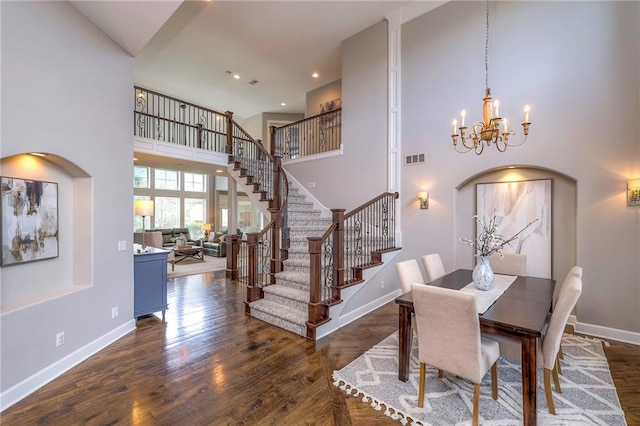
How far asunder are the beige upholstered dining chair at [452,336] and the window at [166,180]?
11791mm

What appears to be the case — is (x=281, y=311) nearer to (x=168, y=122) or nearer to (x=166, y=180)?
(x=168, y=122)

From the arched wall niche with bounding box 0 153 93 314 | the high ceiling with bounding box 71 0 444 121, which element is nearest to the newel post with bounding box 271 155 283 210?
the high ceiling with bounding box 71 0 444 121

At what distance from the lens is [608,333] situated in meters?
3.49

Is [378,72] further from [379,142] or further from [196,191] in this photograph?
[196,191]

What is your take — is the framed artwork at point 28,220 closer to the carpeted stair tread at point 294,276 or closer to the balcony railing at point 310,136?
the carpeted stair tread at point 294,276

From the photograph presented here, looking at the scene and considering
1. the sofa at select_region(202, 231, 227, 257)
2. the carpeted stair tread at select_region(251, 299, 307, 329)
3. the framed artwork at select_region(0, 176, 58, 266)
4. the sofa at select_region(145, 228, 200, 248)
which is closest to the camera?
the framed artwork at select_region(0, 176, 58, 266)

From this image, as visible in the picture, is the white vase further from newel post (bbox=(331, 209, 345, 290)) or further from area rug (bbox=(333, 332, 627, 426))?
newel post (bbox=(331, 209, 345, 290))

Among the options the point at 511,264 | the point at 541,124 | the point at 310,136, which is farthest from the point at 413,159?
the point at 310,136

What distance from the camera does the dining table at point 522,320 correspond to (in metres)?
1.92

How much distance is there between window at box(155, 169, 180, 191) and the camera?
1123 cm

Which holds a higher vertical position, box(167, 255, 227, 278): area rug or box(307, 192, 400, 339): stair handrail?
box(307, 192, 400, 339): stair handrail

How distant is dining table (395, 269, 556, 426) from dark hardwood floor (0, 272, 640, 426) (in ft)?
2.74

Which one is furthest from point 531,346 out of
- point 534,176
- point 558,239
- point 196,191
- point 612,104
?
point 196,191

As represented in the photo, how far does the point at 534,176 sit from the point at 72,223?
20.1 ft
